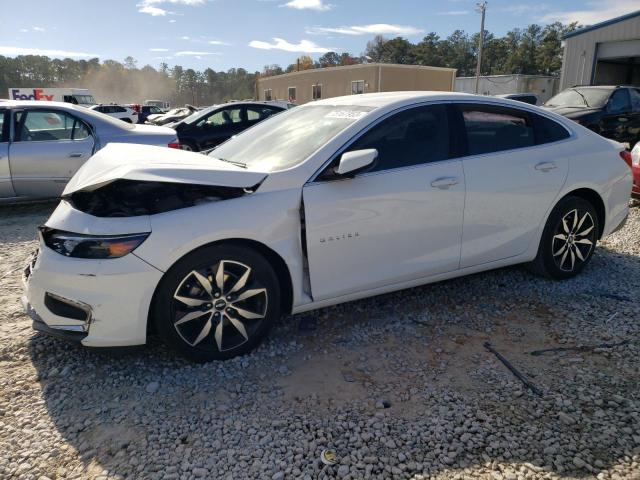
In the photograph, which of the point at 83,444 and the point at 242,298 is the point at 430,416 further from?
the point at 83,444

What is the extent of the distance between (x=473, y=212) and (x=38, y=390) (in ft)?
9.92

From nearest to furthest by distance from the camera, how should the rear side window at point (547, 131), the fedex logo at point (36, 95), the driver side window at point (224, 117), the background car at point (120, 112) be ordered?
the rear side window at point (547, 131) < the driver side window at point (224, 117) < the background car at point (120, 112) < the fedex logo at point (36, 95)

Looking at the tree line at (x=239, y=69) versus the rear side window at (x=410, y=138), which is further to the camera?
the tree line at (x=239, y=69)

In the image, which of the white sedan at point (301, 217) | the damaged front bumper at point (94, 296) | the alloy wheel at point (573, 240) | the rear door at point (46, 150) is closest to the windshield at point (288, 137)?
the white sedan at point (301, 217)

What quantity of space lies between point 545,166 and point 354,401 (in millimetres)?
2454

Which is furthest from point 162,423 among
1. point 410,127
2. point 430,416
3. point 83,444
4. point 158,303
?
point 410,127

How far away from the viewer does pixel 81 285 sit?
2656mm

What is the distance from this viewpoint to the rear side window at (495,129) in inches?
143

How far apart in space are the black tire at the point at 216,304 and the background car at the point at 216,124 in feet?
29.5

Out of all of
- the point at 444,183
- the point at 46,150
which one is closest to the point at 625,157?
the point at 444,183

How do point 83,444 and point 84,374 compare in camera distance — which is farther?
point 84,374

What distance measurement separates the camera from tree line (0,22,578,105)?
82.2 meters

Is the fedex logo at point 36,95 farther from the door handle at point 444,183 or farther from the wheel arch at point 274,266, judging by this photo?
the door handle at point 444,183

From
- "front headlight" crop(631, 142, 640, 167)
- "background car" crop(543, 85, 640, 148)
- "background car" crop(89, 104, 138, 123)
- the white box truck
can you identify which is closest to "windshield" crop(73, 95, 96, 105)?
the white box truck
